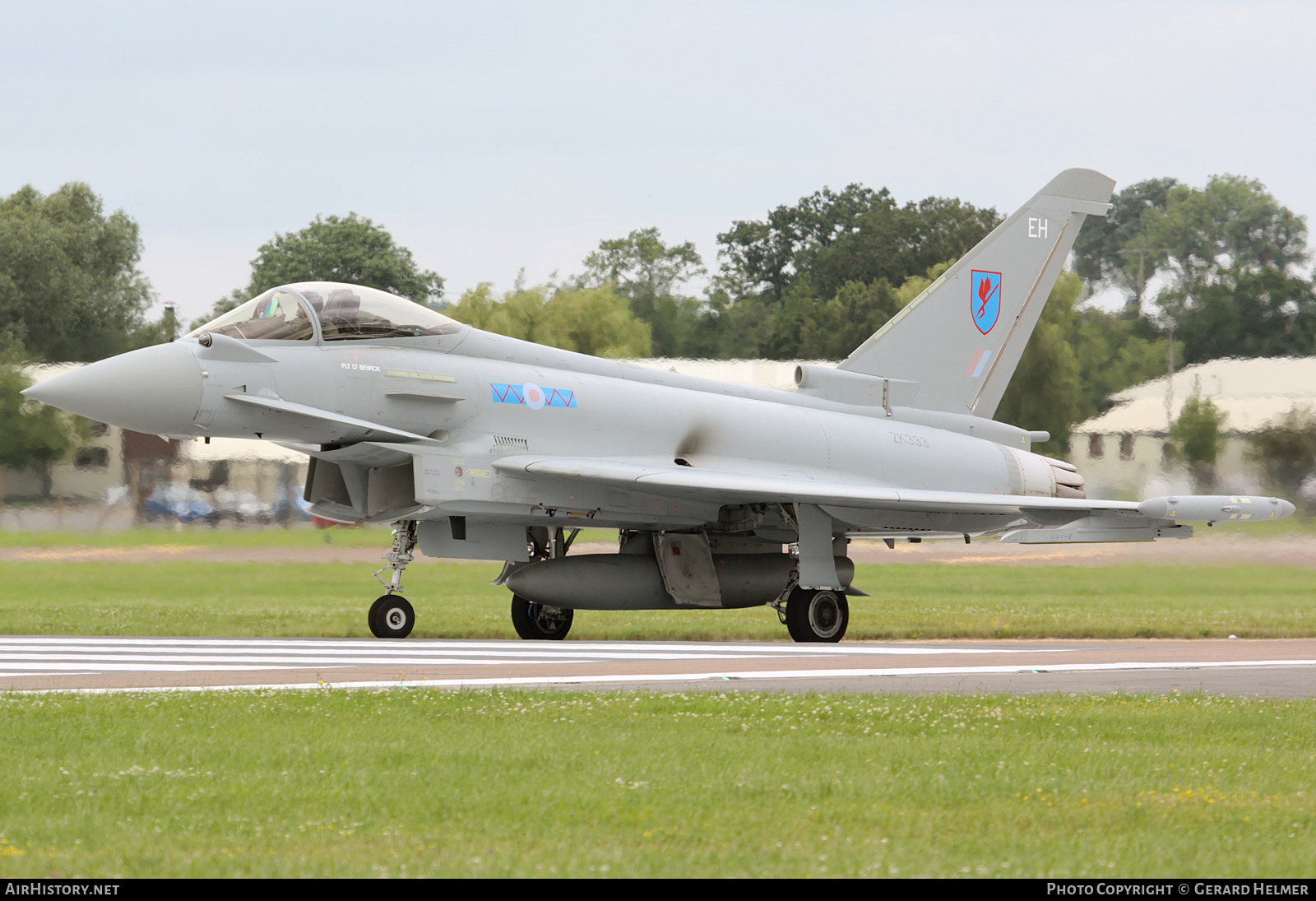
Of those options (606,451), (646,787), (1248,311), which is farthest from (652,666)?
(1248,311)

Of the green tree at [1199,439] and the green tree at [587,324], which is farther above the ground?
the green tree at [587,324]

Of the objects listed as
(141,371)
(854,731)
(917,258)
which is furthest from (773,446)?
(917,258)

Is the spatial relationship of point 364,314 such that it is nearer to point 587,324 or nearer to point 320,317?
point 320,317

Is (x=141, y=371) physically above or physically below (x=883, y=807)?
above

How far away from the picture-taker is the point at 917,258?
4934 cm

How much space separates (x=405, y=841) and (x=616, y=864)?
801mm

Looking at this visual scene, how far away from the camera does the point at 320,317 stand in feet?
48.5

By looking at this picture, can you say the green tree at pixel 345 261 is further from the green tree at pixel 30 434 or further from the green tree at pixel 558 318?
the green tree at pixel 30 434

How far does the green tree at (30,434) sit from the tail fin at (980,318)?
10.4 m

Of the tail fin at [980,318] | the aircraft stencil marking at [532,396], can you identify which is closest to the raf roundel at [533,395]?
the aircraft stencil marking at [532,396]

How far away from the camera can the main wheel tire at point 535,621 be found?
53.7ft

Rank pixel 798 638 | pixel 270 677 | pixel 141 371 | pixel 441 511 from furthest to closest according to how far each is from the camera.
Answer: pixel 798 638 < pixel 441 511 < pixel 141 371 < pixel 270 677

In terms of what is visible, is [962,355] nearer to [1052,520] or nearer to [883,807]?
[1052,520]

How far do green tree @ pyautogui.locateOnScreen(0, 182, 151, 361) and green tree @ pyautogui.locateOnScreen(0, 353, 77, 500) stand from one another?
5.83ft
